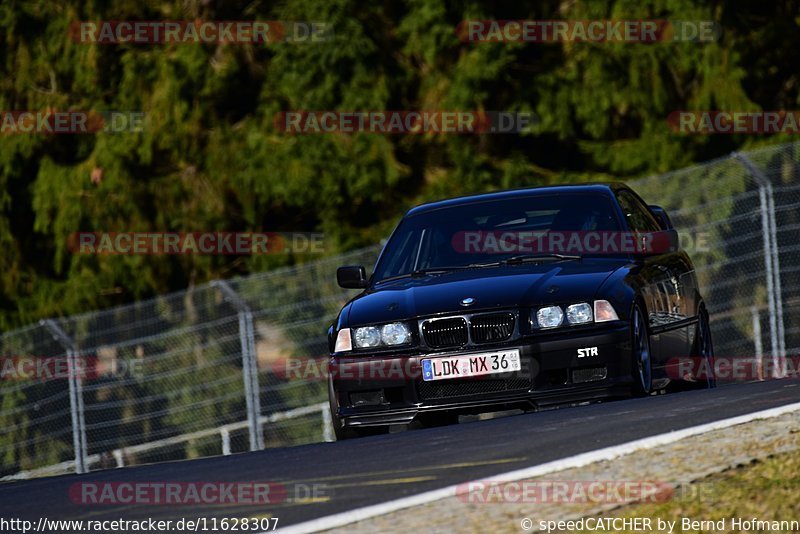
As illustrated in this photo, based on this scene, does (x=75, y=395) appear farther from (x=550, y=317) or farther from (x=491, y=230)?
(x=550, y=317)

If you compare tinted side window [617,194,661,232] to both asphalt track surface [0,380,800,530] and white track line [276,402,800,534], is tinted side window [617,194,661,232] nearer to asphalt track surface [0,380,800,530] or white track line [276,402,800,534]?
asphalt track surface [0,380,800,530]

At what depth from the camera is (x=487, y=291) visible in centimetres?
969

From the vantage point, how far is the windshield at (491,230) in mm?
10695

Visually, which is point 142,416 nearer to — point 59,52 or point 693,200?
point 693,200

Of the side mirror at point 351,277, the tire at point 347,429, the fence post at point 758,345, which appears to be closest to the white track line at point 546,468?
the tire at point 347,429

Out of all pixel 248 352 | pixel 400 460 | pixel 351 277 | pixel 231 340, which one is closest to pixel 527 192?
pixel 351 277

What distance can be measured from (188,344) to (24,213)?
1237 centimetres

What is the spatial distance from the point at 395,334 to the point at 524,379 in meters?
0.81

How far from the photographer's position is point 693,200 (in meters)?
16.2

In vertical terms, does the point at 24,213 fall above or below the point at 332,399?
above

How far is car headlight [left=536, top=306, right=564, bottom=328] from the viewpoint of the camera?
9.47m

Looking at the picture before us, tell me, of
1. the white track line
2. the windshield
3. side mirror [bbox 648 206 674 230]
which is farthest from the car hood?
side mirror [bbox 648 206 674 230]

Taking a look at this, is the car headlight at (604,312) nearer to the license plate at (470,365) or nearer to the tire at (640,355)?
the tire at (640,355)

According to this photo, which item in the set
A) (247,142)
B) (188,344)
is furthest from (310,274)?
(247,142)
